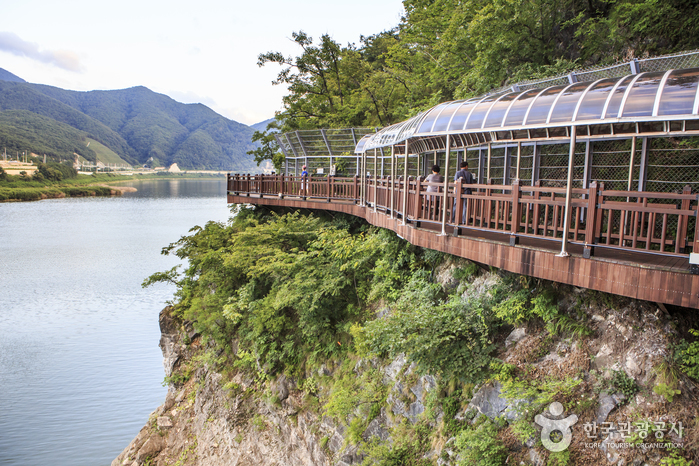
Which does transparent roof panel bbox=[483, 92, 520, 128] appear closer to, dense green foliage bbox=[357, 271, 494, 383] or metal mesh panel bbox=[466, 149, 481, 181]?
dense green foliage bbox=[357, 271, 494, 383]

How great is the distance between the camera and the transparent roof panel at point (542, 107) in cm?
697

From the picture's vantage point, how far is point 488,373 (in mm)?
7199

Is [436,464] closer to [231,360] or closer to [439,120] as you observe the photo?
[439,120]

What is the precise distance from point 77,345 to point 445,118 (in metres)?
27.8

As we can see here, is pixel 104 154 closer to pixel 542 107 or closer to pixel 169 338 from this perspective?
pixel 169 338

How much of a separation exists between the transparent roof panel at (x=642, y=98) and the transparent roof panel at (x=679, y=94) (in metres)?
0.12

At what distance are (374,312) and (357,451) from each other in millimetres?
3556

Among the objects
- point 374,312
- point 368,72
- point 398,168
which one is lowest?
point 374,312

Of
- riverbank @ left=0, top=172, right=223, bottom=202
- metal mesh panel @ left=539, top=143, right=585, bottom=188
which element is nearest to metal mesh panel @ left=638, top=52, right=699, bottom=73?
metal mesh panel @ left=539, top=143, right=585, bottom=188

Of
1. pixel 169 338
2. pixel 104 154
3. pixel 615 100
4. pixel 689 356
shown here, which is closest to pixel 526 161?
pixel 615 100

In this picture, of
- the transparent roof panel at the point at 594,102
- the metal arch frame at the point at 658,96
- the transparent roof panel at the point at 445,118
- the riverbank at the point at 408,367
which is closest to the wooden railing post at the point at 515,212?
the riverbank at the point at 408,367

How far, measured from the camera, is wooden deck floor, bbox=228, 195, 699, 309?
16.8ft

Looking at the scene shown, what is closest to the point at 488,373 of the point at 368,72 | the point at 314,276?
the point at 314,276

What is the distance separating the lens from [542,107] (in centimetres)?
707
